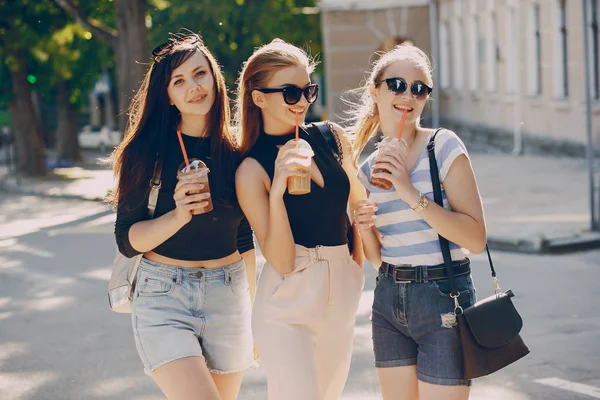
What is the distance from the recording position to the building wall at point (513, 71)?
74.3 ft

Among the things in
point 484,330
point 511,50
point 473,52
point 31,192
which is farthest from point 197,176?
point 473,52

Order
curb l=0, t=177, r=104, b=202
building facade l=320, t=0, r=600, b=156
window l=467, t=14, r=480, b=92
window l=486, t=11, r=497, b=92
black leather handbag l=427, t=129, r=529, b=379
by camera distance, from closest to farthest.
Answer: black leather handbag l=427, t=129, r=529, b=379 < curb l=0, t=177, r=104, b=202 < building facade l=320, t=0, r=600, b=156 < window l=486, t=11, r=497, b=92 < window l=467, t=14, r=480, b=92

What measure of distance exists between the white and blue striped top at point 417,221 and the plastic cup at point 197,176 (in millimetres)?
623

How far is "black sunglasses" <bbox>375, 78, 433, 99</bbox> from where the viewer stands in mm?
4090

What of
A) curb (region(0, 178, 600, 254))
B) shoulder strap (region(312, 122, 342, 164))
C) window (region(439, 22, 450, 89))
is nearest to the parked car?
window (region(439, 22, 450, 89))

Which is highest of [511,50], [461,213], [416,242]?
[511,50]

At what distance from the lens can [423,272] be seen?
397 cm

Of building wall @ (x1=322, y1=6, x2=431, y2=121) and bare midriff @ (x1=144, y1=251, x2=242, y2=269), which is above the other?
building wall @ (x1=322, y1=6, x2=431, y2=121)

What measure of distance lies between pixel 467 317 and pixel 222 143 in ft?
3.87

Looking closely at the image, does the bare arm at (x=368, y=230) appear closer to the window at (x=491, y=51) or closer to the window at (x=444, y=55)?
the window at (x=491, y=51)

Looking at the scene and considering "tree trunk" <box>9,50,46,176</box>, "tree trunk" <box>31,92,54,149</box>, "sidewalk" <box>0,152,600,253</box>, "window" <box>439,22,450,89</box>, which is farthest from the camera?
"tree trunk" <box>31,92,54,149</box>

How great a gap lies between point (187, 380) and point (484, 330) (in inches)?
42.2

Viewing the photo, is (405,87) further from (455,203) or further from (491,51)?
(491,51)

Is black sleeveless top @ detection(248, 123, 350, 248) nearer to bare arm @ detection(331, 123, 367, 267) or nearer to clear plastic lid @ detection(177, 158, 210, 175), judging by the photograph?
bare arm @ detection(331, 123, 367, 267)
